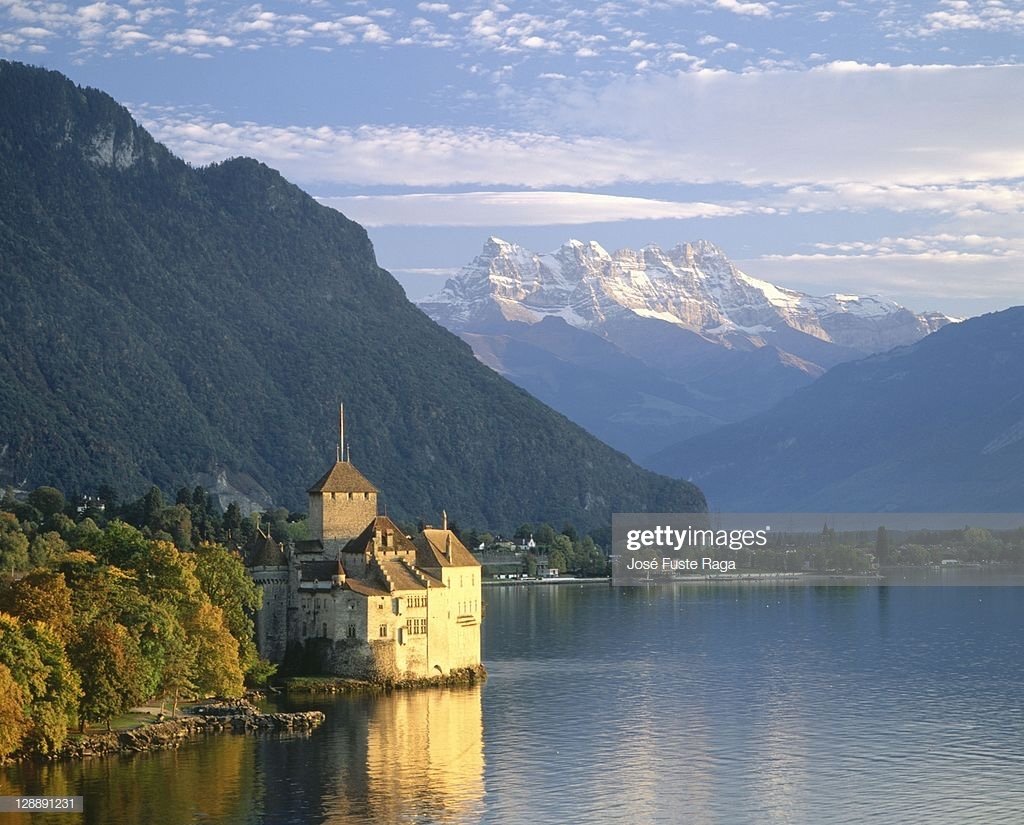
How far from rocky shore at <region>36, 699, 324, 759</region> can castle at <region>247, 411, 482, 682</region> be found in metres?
9.71

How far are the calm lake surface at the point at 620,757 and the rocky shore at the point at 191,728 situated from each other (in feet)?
4.77

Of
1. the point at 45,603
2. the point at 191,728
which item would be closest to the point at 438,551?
the point at 191,728

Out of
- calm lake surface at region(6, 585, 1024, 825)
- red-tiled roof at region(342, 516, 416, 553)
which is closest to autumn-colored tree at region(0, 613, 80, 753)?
calm lake surface at region(6, 585, 1024, 825)

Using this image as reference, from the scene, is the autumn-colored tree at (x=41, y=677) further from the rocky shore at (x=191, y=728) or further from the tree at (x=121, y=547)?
the tree at (x=121, y=547)

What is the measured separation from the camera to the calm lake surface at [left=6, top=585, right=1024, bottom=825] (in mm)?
82062

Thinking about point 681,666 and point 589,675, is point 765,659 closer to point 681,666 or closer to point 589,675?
point 681,666

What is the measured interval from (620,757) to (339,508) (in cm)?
3383

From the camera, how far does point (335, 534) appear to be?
4825 inches

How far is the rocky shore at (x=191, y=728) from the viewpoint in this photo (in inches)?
3556

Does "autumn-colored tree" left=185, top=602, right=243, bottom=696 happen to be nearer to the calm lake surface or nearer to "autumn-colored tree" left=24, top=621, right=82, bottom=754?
the calm lake surface

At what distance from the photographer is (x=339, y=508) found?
123250mm

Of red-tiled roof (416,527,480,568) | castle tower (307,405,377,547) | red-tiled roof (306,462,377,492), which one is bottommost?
red-tiled roof (416,527,480,568)

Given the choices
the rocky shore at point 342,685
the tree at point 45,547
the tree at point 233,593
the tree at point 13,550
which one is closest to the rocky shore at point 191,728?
the tree at point 233,593

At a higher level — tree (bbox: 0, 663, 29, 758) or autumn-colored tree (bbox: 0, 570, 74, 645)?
autumn-colored tree (bbox: 0, 570, 74, 645)
